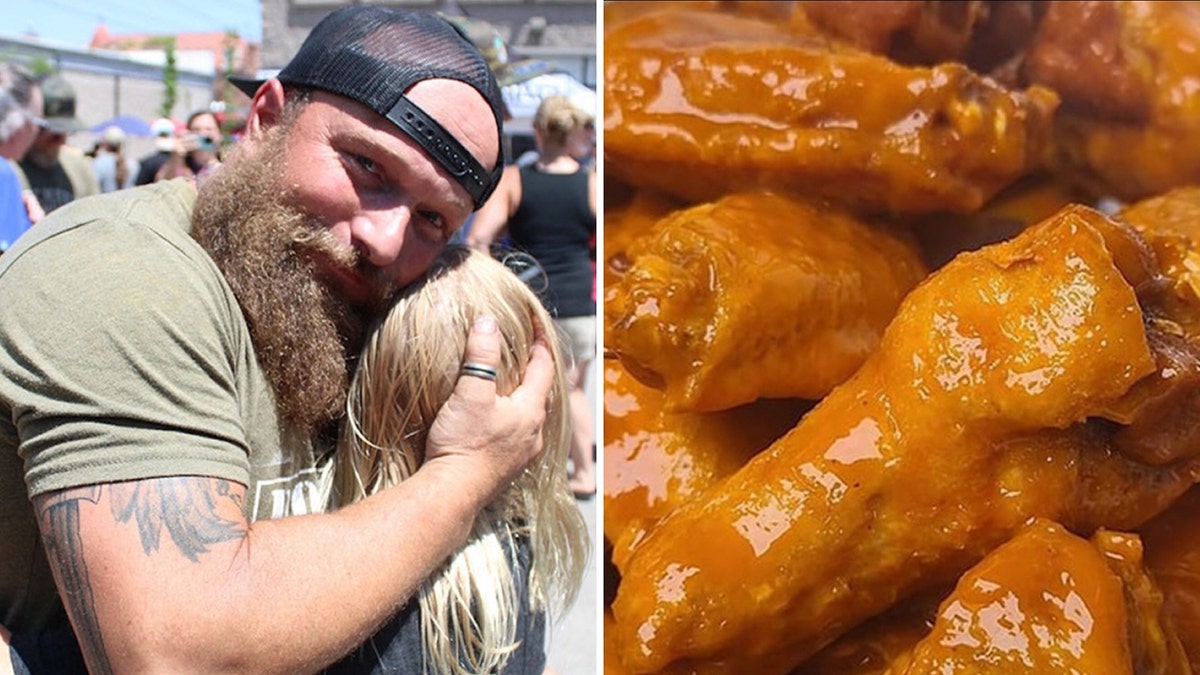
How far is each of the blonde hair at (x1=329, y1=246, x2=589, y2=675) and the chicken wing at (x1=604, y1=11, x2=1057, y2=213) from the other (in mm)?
191

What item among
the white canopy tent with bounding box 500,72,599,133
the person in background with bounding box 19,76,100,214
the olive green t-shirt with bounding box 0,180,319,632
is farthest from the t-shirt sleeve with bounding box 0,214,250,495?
the white canopy tent with bounding box 500,72,599,133

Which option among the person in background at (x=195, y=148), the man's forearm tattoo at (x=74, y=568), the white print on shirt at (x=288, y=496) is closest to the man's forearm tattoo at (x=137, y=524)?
the man's forearm tattoo at (x=74, y=568)

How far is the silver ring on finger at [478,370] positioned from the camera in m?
1.00

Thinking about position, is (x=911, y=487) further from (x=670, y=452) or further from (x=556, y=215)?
(x=556, y=215)

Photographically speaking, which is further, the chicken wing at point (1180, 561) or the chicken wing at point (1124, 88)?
the chicken wing at point (1124, 88)

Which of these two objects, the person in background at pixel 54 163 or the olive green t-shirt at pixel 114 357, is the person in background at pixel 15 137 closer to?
the person in background at pixel 54 163

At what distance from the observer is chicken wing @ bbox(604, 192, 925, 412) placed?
932 millimetres

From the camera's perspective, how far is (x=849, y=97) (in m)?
1.04

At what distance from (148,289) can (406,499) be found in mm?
262

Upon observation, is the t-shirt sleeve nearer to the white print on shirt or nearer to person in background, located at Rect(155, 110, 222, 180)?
the white print on shirt

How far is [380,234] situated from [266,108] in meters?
0.23

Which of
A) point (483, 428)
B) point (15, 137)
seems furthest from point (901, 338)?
point (15, 137)

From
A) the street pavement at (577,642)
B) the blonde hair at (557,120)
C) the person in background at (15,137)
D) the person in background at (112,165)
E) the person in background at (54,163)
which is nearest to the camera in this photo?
the street pavement at (577,642)

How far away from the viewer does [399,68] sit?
1017mm
